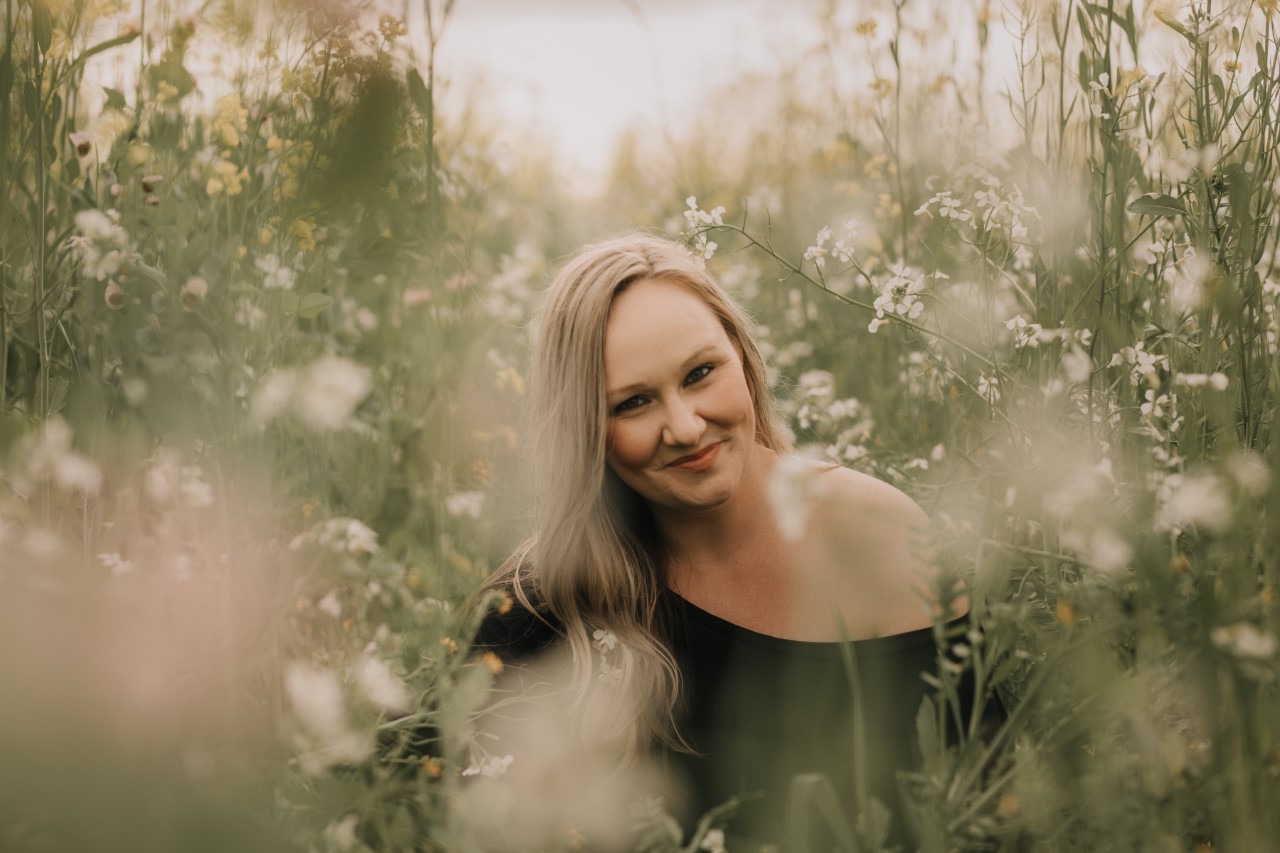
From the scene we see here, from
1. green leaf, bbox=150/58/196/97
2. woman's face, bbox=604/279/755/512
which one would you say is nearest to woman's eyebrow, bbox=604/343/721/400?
woman's face, bbox=604/279/755/512

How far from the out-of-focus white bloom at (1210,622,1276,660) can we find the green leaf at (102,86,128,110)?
182 centimetres

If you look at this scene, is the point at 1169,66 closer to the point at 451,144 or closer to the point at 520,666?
the point at 520,666

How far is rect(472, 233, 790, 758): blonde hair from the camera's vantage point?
5.78 ft

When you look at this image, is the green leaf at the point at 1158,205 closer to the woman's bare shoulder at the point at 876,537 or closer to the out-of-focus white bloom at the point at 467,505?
the woman's bare shoulder at the point at 876,537

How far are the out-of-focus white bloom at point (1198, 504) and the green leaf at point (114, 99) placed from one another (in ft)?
5.64

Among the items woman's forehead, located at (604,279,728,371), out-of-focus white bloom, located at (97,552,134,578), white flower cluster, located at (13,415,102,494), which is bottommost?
out-of-focus white bloom, located at (97,552,134,578)

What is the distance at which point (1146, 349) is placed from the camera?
156 centimetres

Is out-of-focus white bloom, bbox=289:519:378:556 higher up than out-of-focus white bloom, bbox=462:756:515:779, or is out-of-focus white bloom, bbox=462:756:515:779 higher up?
out-of-focus white bloom, bbox=289:519:378:556

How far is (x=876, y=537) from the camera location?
185cm

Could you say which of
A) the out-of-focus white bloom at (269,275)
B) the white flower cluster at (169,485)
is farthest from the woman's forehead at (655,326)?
the white flower cluster at (169,485)

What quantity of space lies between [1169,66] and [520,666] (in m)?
1.43

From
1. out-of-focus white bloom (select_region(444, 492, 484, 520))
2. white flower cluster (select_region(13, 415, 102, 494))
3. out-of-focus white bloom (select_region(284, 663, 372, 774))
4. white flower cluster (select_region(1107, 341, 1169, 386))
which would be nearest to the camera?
out-of-focus white bloom (select_region(284, 663, 372, 774))

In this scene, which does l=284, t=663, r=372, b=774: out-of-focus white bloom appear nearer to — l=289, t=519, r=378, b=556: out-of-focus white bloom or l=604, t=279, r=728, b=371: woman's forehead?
l=289, t=519, r=378, b=556: out-of-focus white bloom

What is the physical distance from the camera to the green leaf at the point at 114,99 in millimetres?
1836
